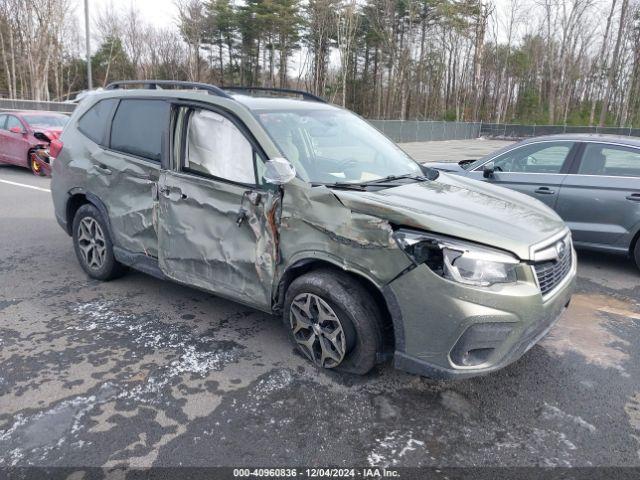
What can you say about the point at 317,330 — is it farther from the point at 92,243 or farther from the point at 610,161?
the point at 610,161

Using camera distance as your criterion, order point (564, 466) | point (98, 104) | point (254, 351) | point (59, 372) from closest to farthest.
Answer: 1. point (564, 466)
2. point (59, 372)
3. point (254, 351)
4. point (98, 104)

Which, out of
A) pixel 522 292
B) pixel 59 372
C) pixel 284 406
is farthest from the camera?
pixel 59 372

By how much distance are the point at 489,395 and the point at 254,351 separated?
63.4 inches

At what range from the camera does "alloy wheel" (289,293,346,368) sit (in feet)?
10.4

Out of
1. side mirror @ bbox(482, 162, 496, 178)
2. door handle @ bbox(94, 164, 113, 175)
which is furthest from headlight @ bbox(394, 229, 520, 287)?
side mirror @ bbox(482, 162, 496, 178)

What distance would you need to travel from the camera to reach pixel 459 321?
2670mm

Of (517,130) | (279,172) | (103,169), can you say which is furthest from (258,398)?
(517,130)

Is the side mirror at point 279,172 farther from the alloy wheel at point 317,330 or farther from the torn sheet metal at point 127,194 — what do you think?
the torn sheet metal at point 127,194

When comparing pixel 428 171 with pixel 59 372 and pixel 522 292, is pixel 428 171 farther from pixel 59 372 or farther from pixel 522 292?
pixel 59 372

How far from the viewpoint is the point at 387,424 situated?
2830 millimetres

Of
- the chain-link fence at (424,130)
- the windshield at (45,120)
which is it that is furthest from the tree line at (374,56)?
the windshield at (45,120)

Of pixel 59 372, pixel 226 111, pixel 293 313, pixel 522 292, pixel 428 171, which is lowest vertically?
pixel 59 372

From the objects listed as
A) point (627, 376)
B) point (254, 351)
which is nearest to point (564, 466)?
point (627, 376)

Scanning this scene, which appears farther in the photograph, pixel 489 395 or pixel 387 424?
pixel 489 395
